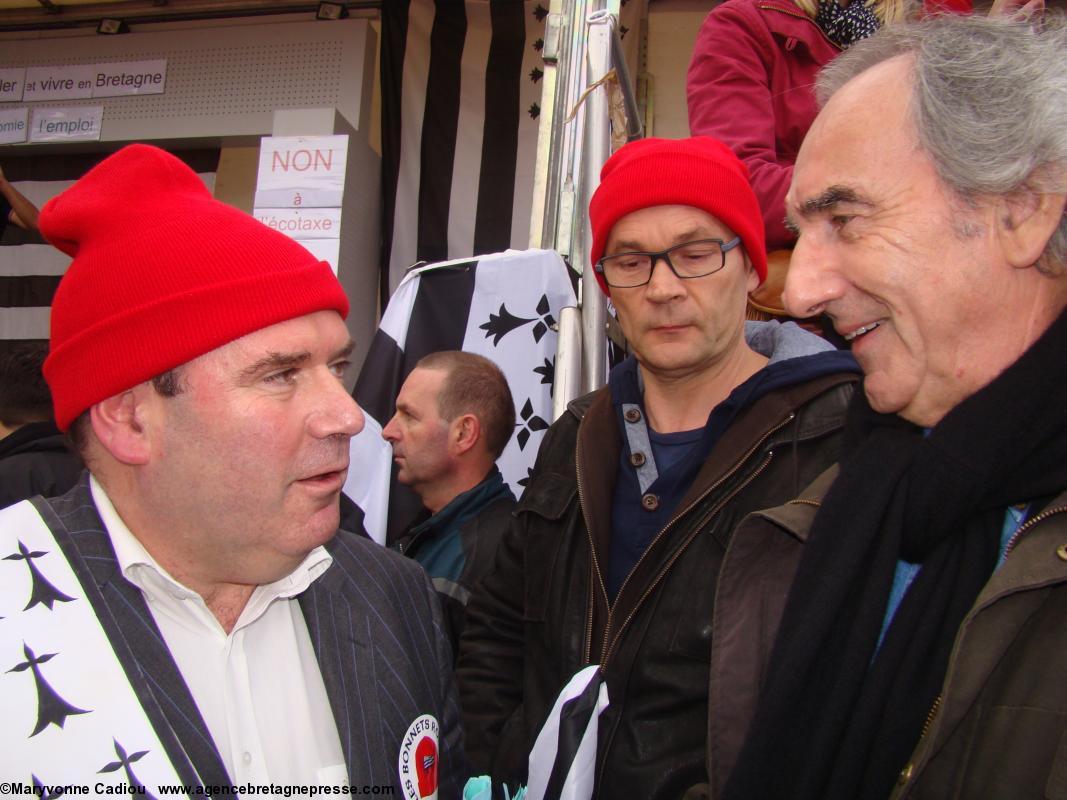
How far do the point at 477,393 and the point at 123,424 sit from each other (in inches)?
56.1

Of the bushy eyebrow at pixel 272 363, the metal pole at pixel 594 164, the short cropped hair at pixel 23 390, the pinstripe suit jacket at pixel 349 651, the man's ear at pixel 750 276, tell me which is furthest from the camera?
the short cropped hair at pixel 23 390

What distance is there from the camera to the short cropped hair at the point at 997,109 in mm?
1058

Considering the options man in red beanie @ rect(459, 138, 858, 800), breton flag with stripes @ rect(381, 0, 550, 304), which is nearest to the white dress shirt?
man in red beanie @ rect(459, 138, 858, 800)

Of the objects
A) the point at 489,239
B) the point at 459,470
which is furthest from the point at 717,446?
the point at 489,239

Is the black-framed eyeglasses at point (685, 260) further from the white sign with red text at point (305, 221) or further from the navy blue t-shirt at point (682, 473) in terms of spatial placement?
the white sign with red text at point (305, 221)

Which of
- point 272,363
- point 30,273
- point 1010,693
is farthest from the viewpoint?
point 30,273

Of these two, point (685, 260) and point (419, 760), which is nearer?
point (419, 760)

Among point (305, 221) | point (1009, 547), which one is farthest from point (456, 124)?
point (1009, 547)

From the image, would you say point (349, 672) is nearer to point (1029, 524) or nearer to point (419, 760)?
point (419, 760)

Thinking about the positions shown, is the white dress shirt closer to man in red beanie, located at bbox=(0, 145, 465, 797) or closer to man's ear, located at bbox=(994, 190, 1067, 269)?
man in red beanie, located at bbox=(0, 145, 465, 797)

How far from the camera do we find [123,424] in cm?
129

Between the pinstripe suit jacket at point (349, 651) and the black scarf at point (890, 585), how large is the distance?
56 centimetres

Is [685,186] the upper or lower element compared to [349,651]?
upper

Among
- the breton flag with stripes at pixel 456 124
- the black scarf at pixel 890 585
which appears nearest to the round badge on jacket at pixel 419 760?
the black scarf at pixel 890 585
